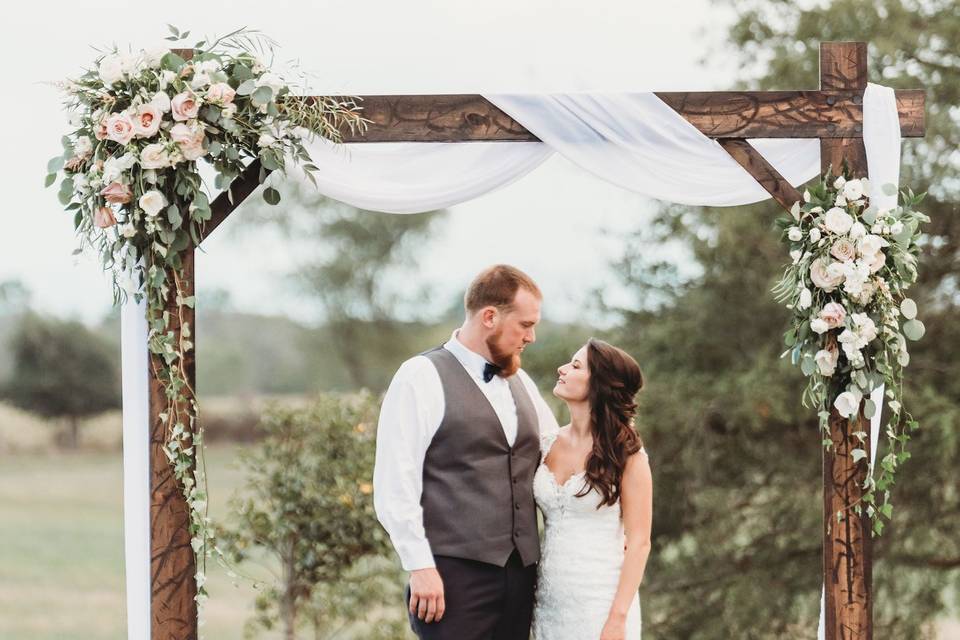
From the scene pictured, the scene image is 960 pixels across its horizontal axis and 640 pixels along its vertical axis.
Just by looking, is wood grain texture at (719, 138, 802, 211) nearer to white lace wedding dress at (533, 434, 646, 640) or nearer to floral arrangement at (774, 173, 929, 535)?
floral arrangement at (774, 173, 929, 535)

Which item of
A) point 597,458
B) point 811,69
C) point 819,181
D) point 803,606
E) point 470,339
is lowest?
point 803,606

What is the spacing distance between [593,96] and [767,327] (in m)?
3.43

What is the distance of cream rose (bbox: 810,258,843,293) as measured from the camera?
3433 millimetres

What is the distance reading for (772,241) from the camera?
641 cm

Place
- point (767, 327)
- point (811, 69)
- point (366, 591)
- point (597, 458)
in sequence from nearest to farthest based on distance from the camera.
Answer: point (597, 458), point (366, 591), point (811, 69), point (767, 327)

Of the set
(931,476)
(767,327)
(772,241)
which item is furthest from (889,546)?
(772,241)

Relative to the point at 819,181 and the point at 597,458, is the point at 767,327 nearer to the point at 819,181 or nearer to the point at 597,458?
the point at 819,181

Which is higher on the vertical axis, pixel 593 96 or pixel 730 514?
pixel 593 96

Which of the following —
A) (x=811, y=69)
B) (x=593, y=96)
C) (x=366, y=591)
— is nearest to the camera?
(x=593, y=96)

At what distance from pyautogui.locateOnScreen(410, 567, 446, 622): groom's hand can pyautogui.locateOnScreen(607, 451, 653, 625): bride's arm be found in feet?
1.65

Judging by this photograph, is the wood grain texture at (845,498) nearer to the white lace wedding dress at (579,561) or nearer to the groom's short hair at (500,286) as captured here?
the white lace wedding dress at (579,561)

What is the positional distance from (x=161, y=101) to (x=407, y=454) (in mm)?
1243

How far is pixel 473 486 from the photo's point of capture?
3357mm

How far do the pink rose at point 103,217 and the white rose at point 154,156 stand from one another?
181 mm
